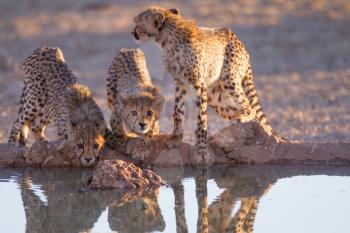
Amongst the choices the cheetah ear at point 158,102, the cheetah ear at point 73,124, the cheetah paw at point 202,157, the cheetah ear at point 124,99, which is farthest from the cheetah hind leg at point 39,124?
the cheetah paw at point 202,157

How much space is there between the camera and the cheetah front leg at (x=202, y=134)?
25.7ft

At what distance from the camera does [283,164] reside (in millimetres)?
7863

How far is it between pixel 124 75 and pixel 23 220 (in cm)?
241

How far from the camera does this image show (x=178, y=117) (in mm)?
8117

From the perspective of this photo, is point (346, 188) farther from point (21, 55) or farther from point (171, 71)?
point (21, 55)

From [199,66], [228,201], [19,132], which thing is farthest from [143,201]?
[19,132]

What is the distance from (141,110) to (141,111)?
0.4 inches

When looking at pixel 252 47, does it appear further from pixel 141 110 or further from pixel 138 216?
pixel 138 216

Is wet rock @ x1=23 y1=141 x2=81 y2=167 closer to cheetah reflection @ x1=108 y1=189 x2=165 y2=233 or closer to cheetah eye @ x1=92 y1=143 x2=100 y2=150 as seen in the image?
cheetah eye @ x1=92 y1=143 x2=100 y2=150

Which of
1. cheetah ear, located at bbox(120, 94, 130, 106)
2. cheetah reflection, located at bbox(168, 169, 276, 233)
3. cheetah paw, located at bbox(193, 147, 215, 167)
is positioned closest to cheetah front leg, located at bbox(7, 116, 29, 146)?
cheetah ear, located at bbox(120, 94, 130, 106)

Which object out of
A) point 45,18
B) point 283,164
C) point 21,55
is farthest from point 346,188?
point 45,18

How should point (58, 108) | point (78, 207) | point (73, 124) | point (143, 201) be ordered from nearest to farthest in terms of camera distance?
1. point (78, 207)
2. point (143, 201)
3. point (73, 124)
4. point (58, 108)

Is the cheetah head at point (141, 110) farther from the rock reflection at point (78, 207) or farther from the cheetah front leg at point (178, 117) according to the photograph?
the rock reflection at point (78, 207)

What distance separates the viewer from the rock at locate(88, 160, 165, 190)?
7047 millimetres
